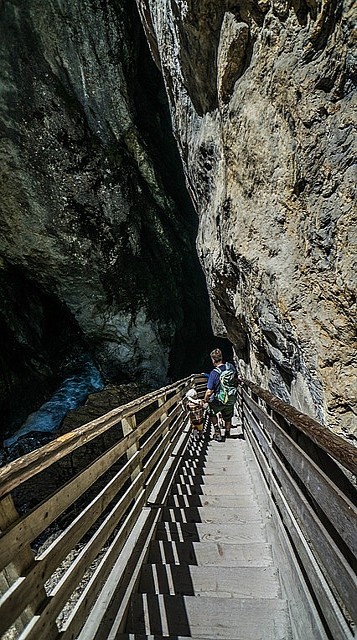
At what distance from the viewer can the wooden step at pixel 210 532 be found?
3340mm

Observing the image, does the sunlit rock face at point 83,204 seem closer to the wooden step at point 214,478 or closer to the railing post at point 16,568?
the wooden step at point 214,478

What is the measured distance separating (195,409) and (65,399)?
11.4 m

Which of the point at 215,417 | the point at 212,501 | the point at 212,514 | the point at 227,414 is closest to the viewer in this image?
the point at 212,514

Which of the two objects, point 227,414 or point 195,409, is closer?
point 227,414

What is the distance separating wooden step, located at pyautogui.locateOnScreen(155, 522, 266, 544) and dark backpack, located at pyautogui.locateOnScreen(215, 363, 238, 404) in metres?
3.30

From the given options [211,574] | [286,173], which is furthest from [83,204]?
[211,574]

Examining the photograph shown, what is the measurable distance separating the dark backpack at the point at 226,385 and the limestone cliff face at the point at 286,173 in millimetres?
854

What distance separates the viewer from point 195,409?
7.53m

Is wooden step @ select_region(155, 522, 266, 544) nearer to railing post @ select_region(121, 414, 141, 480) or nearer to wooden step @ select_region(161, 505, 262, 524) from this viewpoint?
wooden step @ select_region(161, 505, 262, 524)

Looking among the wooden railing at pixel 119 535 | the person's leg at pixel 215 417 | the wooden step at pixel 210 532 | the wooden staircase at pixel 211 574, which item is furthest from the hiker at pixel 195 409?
the wooden railing at pixel 119 535

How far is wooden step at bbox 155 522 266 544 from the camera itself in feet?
11.0

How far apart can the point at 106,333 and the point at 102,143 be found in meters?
8.86

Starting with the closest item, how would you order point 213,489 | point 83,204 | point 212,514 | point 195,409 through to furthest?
point 212,514 < point 213,489 < point 195,409 < point 83,204

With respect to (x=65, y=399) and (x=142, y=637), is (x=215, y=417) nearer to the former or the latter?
(x=142, y=637)
